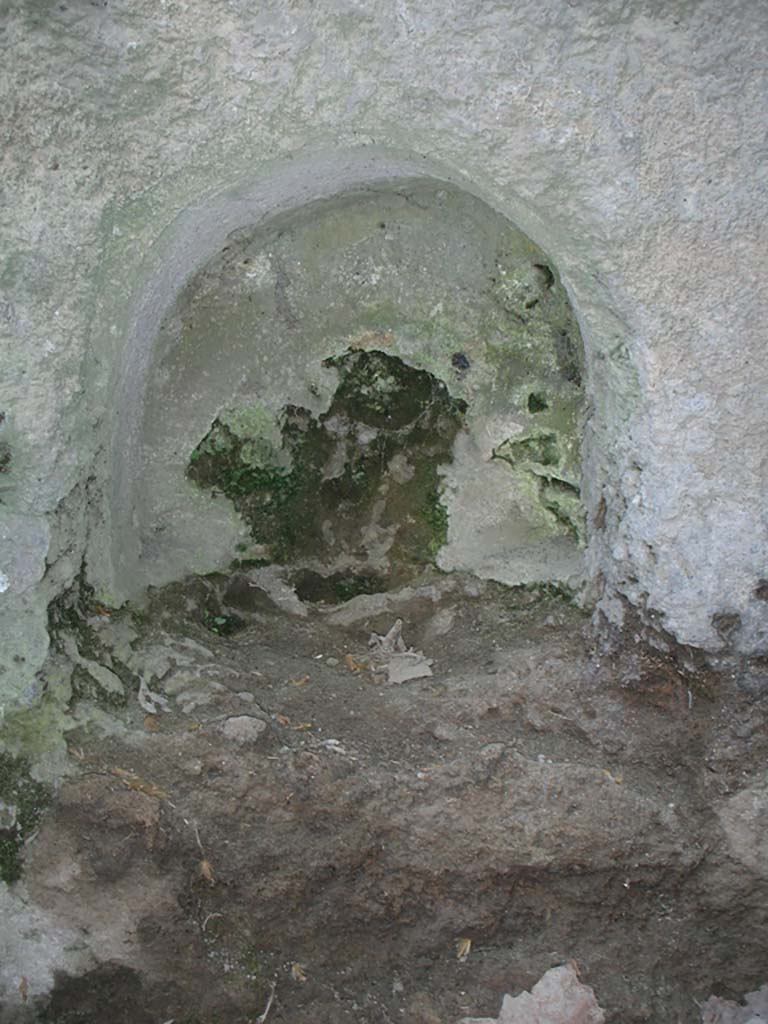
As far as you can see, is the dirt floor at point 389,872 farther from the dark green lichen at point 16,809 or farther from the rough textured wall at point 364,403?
the rough textured wall at point 364,403

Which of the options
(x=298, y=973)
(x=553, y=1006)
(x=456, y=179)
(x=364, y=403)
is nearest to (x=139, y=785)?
(x=298, y=973)

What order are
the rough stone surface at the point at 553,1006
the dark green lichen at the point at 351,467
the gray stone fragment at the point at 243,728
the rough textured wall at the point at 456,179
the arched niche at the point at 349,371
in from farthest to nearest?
the dark green lichen at the point at 351,467, the arched niche at the point at 349,371, the gray stone fragment at the point at 243,728, the rough stone surface at the point at 553,1006, the rough textured wall at the point at 456,179

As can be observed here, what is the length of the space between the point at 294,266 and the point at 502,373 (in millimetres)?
592

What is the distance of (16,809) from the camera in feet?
7.11

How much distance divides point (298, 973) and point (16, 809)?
699mm

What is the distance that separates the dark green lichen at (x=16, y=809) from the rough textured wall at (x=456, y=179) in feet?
0.54

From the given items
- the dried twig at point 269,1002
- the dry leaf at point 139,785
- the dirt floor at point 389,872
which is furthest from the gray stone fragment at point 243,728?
the dried twig at point 269,1002

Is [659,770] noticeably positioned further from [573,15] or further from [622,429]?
[573,15]

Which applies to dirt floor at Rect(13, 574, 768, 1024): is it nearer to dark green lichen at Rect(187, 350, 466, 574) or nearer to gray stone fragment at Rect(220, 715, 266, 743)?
gray stone fragment at Rect(220, 715, 266, 743)

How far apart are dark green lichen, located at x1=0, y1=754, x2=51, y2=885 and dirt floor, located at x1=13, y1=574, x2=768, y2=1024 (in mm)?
36

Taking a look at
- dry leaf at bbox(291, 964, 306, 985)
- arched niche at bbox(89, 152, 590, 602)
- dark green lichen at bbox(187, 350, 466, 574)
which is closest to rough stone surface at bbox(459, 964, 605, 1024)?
dry leaf at bbox(291, 964, 306, 985)

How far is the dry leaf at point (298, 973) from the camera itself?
216 cm

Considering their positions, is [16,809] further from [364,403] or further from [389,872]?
[364,403]

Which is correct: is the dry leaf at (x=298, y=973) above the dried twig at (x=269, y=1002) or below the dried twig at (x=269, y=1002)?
above
